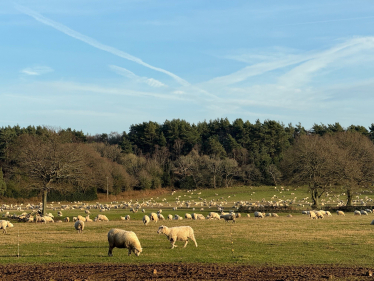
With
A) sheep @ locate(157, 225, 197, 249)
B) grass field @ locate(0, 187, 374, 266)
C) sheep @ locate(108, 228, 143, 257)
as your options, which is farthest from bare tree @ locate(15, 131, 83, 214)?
sheep @ locate(108, 228, 143, 257)

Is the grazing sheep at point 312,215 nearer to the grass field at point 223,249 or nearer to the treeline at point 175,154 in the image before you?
the grass field at point 223,249

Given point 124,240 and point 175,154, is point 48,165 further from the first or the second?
point 175,154

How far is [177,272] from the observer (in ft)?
41.0

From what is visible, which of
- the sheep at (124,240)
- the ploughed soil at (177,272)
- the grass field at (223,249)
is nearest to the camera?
the ploughed soil at (177,272)

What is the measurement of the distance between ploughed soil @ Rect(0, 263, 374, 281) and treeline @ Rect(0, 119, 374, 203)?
44.7m

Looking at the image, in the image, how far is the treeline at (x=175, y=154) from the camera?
80.8 meters

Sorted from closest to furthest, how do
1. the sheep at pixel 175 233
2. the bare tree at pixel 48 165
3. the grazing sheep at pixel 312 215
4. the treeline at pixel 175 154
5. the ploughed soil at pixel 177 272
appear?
the ploughed soil at pixel 177 272, the sheep at pixel 175 233, the grazing sheep at pixel 312 215, the bare tree at pixel 48 165, the treeline at pixel 175 154

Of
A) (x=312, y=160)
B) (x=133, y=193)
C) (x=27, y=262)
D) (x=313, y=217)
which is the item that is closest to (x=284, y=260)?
(x=27, y=262)

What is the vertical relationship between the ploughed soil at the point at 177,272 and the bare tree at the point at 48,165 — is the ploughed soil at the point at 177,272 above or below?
below

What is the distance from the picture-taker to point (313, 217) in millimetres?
38406

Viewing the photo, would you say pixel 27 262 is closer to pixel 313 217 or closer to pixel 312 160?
pixel 313 217

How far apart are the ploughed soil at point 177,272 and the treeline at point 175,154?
44.7m

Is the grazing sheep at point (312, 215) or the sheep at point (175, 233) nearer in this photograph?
the sheep at point (175, 233)

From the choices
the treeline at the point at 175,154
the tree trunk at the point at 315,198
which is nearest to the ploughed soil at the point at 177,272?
the tree trunk at the point at 315,198
